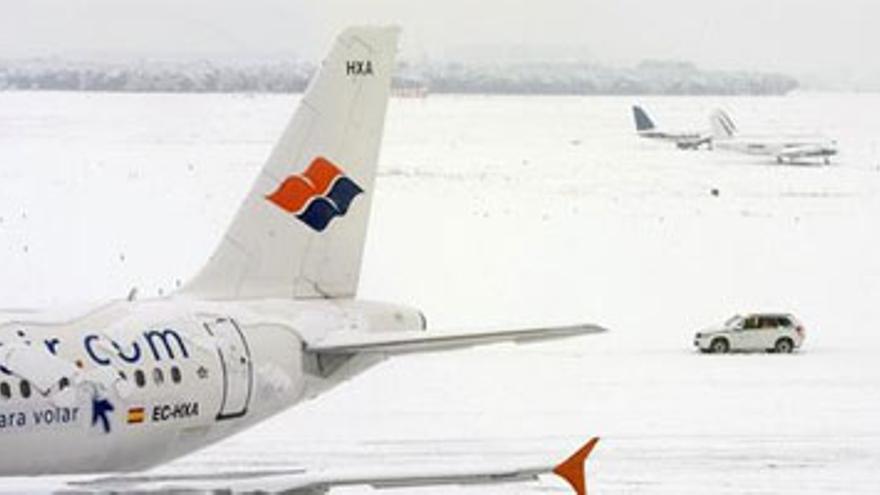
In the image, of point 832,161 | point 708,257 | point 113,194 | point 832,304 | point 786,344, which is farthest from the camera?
point 832,161

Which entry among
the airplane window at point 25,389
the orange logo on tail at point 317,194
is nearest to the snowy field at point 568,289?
the orange logo on tail at point 317,194

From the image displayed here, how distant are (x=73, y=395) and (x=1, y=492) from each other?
11.4ft

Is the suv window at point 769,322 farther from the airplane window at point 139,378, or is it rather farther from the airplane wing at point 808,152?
the airplane wing at point 808,152

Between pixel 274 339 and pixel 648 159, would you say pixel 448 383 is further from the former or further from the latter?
pixel 648 159

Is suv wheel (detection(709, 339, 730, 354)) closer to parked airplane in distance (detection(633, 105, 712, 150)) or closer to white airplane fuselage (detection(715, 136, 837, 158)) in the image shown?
white airplane fuselage (detection(715, 136, 837, 158))

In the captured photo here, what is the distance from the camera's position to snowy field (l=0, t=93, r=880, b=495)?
31609mm

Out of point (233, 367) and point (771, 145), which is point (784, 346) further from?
point (771, 145)

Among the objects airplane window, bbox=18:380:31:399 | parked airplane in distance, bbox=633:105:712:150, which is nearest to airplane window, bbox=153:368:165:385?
airplane window, bbox=18:380:31:399

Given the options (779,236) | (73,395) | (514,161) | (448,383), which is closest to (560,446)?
(448,383)

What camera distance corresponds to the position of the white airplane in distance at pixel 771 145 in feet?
410

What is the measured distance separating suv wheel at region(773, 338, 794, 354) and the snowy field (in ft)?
2.24

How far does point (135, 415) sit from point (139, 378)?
0.46 m

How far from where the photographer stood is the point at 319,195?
89.0 feet

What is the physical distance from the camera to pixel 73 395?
21672 mm
